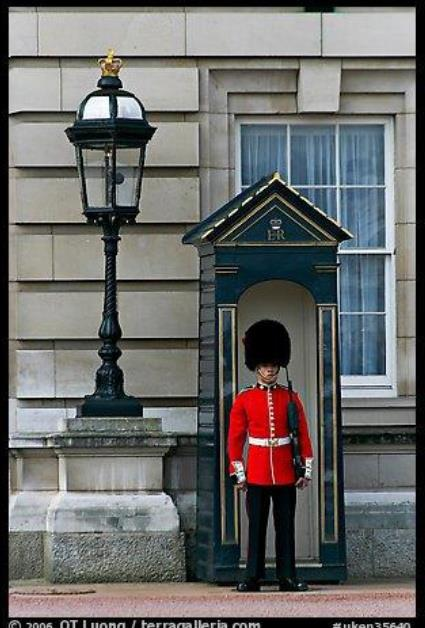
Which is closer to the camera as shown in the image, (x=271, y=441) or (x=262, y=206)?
(x=271, y=441)

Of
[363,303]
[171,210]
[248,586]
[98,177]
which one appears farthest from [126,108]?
[248,586]

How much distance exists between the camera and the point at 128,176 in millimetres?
14023

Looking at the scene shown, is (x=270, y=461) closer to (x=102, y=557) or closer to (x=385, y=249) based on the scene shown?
(x=102, y=557)

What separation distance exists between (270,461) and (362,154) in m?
2.54

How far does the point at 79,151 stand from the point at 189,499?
7.35ft

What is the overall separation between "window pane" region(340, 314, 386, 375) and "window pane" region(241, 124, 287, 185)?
1018 mm

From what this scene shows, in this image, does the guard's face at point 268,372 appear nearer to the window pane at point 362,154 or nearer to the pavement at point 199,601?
the pavement at point 199,601

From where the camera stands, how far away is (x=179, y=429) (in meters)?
14.5

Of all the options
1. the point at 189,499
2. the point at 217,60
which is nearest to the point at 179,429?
the point at 189,499

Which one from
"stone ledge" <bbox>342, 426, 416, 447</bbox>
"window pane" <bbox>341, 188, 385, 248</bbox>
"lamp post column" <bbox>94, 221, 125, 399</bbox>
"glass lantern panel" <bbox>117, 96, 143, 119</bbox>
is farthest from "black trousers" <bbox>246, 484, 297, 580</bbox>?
"glass lantern panel" <bbox>117, 96, 143, 119</bbox>

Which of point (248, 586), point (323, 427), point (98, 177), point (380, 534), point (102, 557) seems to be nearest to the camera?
point (248, 586)

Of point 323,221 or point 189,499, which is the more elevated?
point 323,221

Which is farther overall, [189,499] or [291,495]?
[189,499]
